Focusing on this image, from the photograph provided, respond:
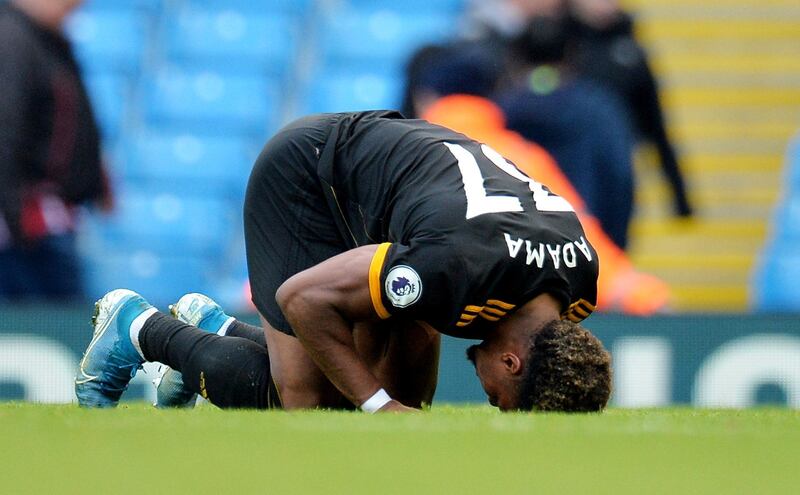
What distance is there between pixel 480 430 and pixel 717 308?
6634 mm

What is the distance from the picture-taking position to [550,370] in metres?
4.95

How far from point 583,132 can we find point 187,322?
5914 millimetres

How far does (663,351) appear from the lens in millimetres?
9625

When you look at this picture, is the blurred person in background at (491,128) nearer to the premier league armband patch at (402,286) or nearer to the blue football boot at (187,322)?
the blue football boot at (187,322)

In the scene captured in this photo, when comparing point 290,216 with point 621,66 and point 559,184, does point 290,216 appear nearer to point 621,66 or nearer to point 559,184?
point 559,184

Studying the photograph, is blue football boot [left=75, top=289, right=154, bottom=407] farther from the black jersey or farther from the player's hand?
the player's hand

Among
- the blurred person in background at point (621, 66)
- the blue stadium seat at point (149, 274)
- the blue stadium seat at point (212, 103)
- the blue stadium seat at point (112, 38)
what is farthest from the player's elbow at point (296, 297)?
the blue stadium seat at point (112, 38)

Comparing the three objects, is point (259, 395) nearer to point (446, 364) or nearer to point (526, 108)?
point (446, 364)

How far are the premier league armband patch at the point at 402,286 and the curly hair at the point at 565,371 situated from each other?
1.57 feet

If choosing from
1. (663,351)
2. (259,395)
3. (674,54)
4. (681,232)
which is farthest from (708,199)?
(259,395)

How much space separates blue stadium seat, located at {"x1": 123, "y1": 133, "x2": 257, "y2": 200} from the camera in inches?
473

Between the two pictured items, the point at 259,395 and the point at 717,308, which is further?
the point at 717,308

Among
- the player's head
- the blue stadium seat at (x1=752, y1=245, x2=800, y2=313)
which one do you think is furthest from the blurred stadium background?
the player's head

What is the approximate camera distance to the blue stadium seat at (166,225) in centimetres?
1114
